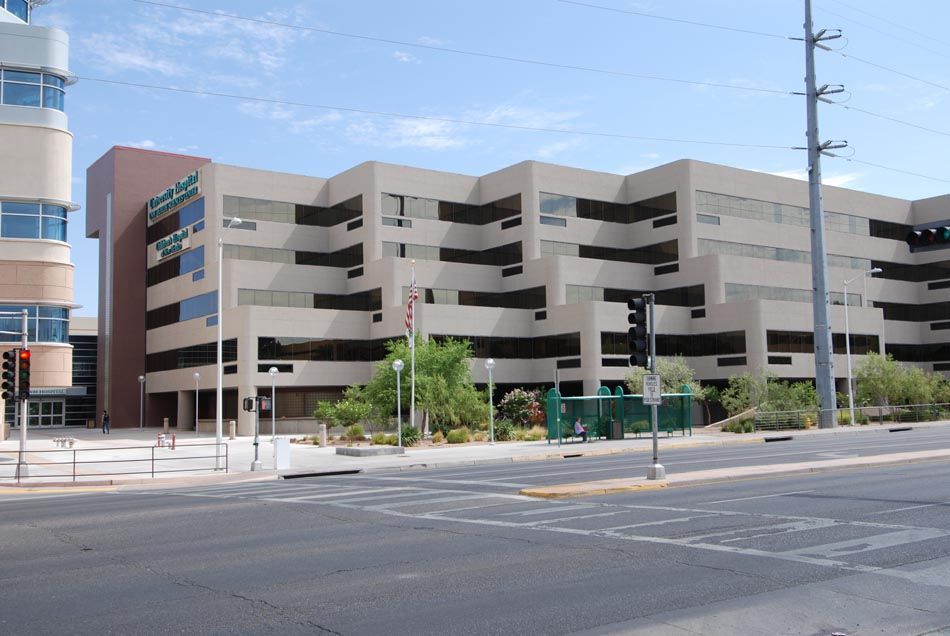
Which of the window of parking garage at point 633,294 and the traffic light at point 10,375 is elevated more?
the window of parking garage at point 633,294

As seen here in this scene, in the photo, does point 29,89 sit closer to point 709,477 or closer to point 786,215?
point 709,477

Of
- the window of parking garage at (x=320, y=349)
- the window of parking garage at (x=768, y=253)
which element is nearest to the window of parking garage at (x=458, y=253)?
the window of parking garage at (x=320, y=349)

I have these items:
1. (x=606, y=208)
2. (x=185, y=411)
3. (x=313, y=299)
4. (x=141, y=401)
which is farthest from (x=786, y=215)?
(x=141, y=401)

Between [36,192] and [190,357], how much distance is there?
26.3 meters

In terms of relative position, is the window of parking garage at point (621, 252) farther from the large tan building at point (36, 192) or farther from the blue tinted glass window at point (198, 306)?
the large tan building at point (36, 192)

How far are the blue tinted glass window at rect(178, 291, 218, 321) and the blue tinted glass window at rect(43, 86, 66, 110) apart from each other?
21.0 m

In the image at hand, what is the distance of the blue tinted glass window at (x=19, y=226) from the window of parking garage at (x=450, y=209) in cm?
2667

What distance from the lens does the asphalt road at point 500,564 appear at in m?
8.03

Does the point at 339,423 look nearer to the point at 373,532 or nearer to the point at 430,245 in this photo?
the point at 430,245

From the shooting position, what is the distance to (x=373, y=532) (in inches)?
539

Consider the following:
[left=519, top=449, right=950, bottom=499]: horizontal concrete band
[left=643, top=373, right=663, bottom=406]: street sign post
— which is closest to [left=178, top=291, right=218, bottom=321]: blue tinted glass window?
[left=643, top=373, right=663, bottom=406]: street sign post

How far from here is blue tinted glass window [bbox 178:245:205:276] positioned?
67.0 metres

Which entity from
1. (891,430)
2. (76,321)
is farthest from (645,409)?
(76,321)

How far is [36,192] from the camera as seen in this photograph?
146 ft
